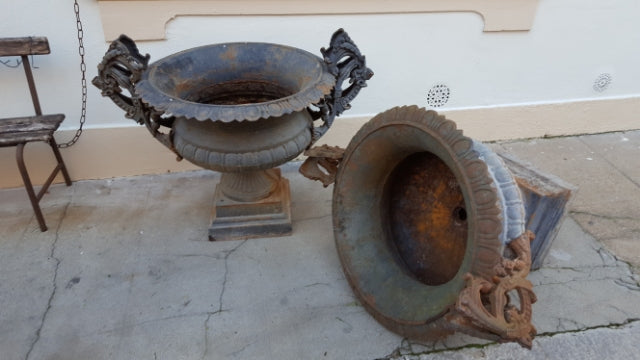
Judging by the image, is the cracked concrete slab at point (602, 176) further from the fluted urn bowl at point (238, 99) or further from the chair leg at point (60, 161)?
the chair leg at point (60, 161)

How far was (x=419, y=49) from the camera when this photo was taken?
3451mm

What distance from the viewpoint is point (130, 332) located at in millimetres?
2285

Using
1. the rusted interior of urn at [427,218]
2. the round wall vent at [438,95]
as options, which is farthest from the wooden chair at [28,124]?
the round wall vent at [438,95]

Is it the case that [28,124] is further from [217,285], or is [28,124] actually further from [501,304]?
[501,304]

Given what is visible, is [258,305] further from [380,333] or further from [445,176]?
[445,176]

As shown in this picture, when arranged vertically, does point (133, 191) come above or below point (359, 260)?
below

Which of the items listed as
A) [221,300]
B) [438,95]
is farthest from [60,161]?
[438,95]

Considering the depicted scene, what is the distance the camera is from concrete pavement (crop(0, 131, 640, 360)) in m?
2.22

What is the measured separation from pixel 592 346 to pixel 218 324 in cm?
199

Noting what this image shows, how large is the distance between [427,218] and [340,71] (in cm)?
103

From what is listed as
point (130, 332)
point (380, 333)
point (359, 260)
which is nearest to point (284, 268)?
point (359, 260)

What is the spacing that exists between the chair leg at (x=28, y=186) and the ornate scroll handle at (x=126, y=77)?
0.75m

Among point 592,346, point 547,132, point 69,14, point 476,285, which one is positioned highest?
point 69,14

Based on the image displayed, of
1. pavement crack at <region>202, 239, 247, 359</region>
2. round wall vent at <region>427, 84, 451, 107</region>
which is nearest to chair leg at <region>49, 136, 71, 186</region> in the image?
pavement crack at <region>202, 239, 247, 359</region>
